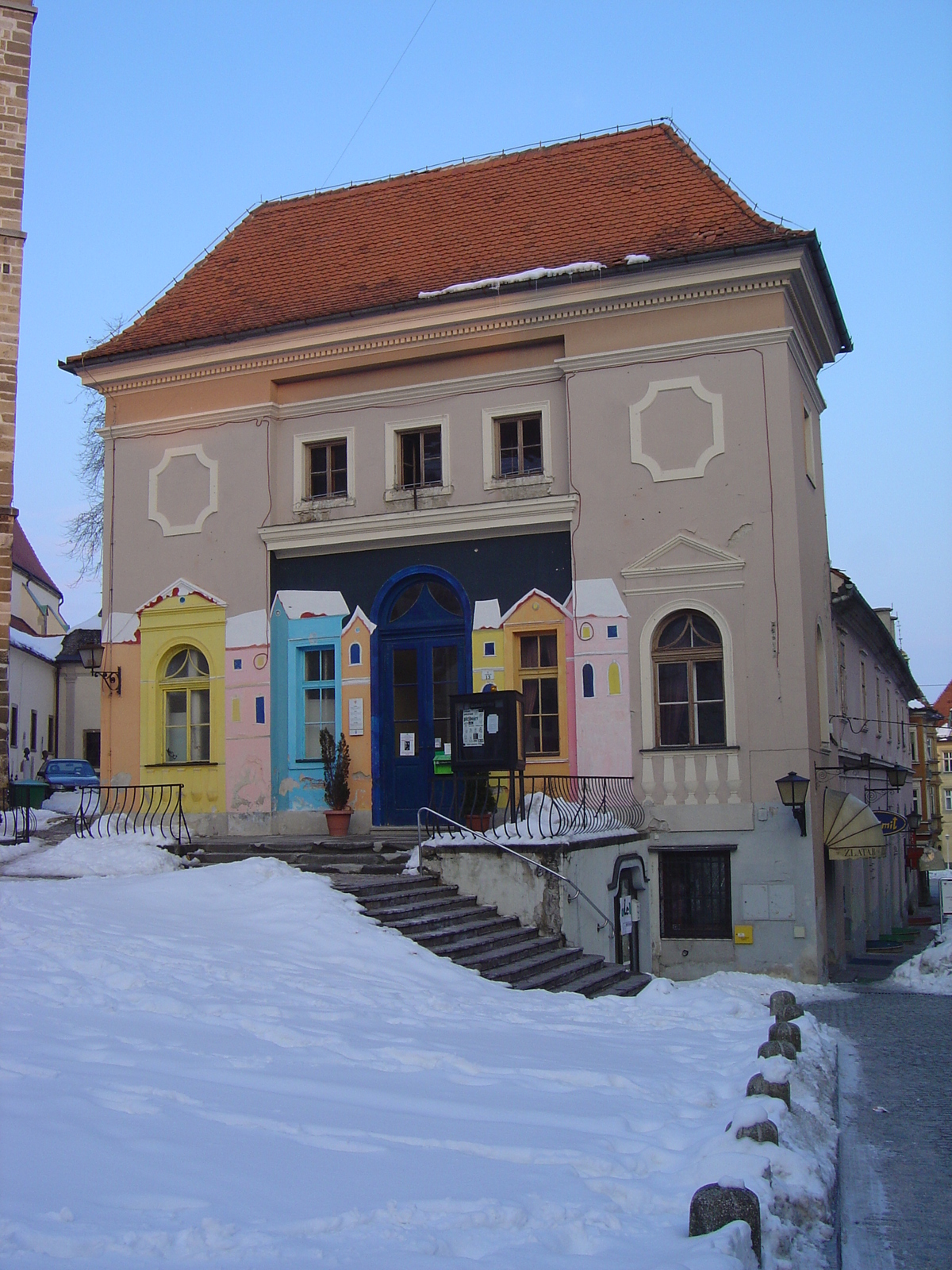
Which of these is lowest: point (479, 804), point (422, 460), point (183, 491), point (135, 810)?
point (135, 810)

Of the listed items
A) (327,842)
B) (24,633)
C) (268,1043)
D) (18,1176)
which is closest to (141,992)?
(268,1043)

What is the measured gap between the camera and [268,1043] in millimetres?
7688

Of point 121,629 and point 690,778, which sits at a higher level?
point 121,629

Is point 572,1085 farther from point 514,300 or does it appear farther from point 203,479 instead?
point 203,479

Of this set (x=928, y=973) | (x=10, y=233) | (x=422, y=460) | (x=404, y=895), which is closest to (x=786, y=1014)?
(x=404, y=895)

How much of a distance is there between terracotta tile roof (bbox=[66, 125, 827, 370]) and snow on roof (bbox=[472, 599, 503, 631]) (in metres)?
4.65

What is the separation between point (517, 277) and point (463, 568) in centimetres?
426

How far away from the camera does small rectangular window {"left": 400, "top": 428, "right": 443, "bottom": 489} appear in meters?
18.5

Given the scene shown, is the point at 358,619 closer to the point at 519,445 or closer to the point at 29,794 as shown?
the point at 519,445

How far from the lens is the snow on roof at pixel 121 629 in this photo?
64.9 feet

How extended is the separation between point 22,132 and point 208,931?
1598 centimetres

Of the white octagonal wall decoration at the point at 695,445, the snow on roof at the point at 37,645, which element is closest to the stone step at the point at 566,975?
the white octagonal wall decoration at the point at 695,445

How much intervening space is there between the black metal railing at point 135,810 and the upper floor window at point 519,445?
6.73 m

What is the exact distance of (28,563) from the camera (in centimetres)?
5384
